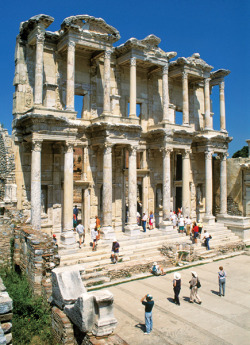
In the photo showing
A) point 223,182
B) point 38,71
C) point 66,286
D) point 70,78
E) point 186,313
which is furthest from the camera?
point 223,182

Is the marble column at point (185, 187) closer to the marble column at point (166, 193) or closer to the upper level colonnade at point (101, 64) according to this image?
the marble column at point (166, 193)

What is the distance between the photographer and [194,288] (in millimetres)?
12039

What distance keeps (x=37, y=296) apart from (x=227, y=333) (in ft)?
20.0

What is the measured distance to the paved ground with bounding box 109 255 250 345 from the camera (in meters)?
9.70

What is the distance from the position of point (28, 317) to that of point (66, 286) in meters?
2.09

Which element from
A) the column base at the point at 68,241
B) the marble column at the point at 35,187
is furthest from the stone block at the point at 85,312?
the marble column at the point at 35,187

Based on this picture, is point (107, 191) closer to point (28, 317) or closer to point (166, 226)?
point (166, 226)

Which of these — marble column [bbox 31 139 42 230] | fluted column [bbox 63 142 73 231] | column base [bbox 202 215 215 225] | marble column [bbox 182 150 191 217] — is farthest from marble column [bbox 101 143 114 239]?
column base [bbox 202 215 215 225]

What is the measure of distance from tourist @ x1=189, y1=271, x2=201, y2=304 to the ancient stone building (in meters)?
7.51

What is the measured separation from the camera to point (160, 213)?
2372 centimetres

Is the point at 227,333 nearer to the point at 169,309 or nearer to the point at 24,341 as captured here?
the point at 169,309

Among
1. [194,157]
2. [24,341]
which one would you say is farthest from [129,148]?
[24,341]

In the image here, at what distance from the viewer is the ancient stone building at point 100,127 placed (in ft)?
58.5

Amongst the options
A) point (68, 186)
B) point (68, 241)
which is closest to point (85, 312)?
point (68, 241)
